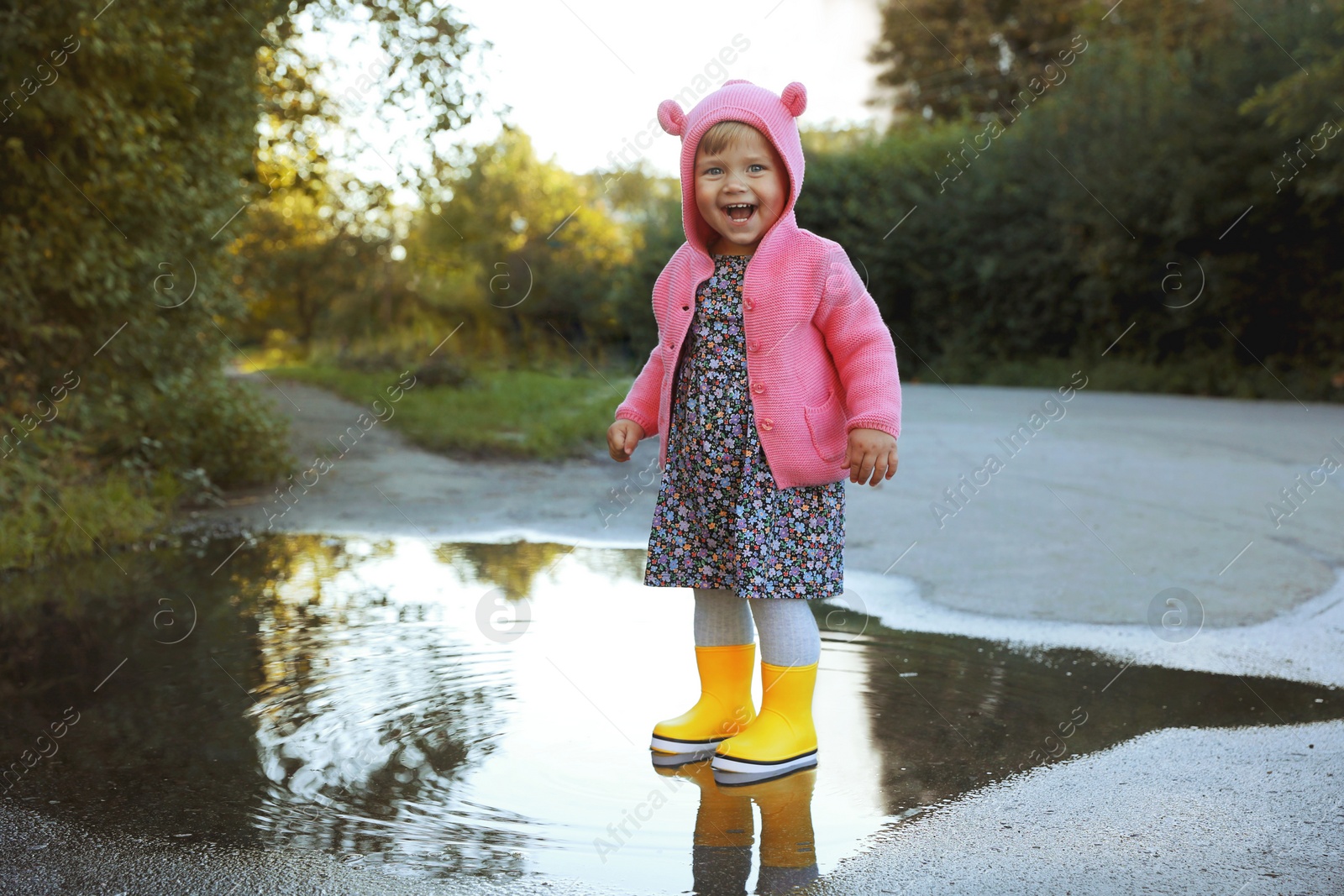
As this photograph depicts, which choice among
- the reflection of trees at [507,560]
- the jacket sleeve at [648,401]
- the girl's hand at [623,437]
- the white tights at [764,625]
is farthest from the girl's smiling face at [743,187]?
the reflection of trees at [507,560]

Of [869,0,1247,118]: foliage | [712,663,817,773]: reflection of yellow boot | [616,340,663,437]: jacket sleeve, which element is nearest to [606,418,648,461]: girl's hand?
[616,340,663,437]: jacket sleeve

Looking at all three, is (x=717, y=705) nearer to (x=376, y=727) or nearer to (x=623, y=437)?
(x=623, y=437)

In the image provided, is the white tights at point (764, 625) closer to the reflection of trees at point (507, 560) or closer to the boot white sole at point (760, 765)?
the boot white sole at point (760, 765)

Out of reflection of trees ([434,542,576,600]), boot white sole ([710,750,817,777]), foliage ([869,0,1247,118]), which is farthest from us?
foliage ([869,0,1247,118])

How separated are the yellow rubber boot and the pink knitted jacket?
1.68ft

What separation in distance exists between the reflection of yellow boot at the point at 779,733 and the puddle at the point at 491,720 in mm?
68

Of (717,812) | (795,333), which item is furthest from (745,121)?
(717,812)

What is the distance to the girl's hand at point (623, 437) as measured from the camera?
10.9ft

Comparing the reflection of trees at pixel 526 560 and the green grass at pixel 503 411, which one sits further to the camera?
the green grass at pixel 503 411

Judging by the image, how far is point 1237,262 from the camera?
17.4 meters

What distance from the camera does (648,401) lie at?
3439 millimetres

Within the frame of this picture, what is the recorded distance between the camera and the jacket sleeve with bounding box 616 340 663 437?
343cm

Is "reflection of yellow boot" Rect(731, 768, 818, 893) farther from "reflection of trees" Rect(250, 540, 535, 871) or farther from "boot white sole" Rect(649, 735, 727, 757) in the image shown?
"reflection of trees" Rect(250, 540, 535, 871)

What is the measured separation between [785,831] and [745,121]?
1.71 meters
